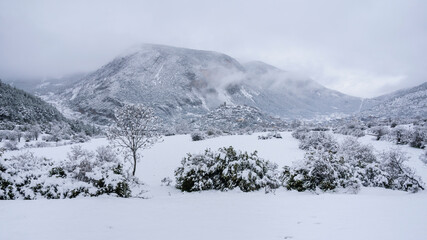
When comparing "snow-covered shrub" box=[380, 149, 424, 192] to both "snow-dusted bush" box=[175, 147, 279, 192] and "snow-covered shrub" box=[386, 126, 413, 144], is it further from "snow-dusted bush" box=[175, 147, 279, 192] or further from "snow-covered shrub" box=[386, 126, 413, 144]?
"snow-covered shrub" box=[386, 126, 413, 144]

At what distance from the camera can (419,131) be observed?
1791 centimetres

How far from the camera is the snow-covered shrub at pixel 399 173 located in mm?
8945

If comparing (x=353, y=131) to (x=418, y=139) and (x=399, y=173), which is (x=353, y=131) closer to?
(x=418, y=139)

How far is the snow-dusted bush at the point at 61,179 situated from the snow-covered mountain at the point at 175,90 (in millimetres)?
99470

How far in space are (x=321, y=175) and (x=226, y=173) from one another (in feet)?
13.5

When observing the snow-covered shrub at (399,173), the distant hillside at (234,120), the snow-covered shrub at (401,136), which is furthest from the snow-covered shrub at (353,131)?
the distant hillside at (234,120)

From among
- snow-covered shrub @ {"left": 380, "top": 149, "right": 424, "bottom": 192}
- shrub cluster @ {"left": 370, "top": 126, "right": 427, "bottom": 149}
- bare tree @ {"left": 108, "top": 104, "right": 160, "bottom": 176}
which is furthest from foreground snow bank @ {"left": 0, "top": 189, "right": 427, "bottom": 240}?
shrub cluster @ {"left": 370, "top": 126, "right": 427, "bottom": 149}

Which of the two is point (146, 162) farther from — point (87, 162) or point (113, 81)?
point (113, 81)

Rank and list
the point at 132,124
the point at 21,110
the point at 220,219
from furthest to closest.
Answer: the point at 21,110 < the point at 132,124 < the point at 220,219

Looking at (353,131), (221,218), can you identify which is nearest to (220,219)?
(221,218)

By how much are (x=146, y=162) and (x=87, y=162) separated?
9.08 metres

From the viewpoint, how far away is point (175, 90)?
5192 inches

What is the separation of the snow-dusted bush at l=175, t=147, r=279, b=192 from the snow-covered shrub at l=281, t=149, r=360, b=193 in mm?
973

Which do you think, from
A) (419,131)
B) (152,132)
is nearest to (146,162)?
(152,132)
